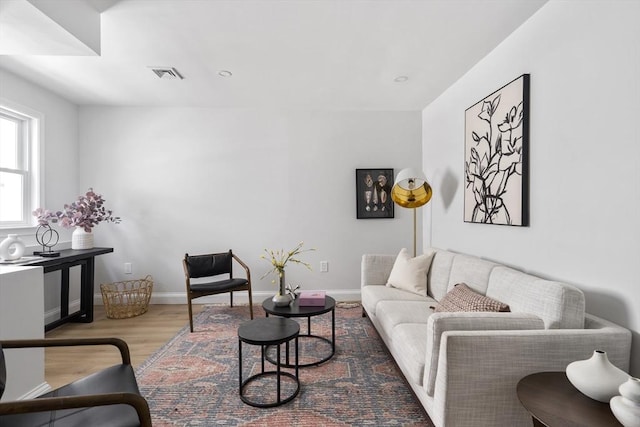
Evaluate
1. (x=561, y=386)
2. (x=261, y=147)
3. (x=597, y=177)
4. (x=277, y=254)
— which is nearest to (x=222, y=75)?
(x=261, y=147)

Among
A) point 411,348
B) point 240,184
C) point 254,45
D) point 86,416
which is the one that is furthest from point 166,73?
point 411,348

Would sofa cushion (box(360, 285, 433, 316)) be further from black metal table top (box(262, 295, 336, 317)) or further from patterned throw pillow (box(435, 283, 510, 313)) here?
patterned throw pillow (box(435, 283, 510, 313))

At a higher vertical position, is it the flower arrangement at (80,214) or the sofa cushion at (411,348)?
the flower arrangement at (80,214)

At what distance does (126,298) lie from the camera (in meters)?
3.73

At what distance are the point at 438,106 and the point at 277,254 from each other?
2634 mm

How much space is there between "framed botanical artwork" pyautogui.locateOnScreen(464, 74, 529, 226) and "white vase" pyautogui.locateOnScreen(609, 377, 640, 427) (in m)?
1.29

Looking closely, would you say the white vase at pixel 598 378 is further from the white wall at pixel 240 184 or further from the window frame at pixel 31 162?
the window frame at pixel 31 162

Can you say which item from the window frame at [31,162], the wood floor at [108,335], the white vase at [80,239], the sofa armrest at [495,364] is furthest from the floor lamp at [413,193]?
the window frame at [31,162]

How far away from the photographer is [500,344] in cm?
138

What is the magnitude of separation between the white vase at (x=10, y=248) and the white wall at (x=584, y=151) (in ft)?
13.1

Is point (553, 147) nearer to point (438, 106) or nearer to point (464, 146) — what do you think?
point (464, 146)

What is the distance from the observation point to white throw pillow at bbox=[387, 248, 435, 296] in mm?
2928

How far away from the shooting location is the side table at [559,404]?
3.51 ft

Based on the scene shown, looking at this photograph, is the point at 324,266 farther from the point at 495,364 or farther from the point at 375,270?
the point at 495,364
